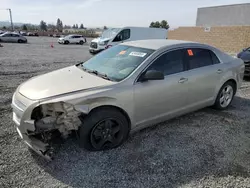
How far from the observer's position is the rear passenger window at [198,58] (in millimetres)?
3787

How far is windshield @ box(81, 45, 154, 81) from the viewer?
3188 mm

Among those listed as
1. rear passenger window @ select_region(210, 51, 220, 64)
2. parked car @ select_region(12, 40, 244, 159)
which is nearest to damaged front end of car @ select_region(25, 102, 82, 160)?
parked car @ select_region(12, 40, 244, 159)

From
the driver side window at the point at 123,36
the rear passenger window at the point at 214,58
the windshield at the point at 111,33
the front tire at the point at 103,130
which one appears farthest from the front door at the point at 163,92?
the windshield at the point at 111,33

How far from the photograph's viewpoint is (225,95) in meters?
4.57

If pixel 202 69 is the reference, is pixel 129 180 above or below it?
below

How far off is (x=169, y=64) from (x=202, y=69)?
2.65 ft

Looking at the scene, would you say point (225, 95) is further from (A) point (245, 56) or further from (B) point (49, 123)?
(A) point (245, 56)

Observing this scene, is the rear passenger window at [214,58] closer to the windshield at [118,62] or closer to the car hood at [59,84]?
the windshield at [118,62]

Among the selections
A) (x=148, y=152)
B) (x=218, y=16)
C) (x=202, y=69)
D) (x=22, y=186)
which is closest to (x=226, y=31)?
(x=218, y=16)

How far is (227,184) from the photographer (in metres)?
2.46

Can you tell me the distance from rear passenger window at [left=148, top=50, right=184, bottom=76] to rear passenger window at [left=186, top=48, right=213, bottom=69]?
233 mm

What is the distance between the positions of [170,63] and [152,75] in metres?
0.63

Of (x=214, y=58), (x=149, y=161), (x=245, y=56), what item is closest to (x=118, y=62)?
(x=149, y=161)

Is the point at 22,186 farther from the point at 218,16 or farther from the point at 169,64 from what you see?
the point at 218,16
